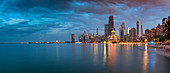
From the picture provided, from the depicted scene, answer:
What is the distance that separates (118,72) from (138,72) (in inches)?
88.1

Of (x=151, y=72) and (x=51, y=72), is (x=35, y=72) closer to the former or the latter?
(x=51, y=72)

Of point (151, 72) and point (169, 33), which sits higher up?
point (169, 33)

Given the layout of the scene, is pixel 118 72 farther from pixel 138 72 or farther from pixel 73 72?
pixel 73 72

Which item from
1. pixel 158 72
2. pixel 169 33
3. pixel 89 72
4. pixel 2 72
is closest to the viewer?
pixel 158 72

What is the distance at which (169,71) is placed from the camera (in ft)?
52.5

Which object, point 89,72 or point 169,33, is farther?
point 169,33

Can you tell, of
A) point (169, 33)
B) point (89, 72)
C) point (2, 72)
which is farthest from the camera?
point (169, 33)

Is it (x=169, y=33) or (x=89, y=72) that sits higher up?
(x=169, y=33)

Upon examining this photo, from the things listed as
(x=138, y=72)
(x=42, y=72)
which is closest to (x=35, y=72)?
(x=42, y=72)

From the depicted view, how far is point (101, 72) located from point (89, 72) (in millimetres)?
1452

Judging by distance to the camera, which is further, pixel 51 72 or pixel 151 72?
pixel 51 72

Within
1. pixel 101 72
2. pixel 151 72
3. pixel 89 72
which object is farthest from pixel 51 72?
pixel 151 72

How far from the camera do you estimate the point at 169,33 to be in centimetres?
6262

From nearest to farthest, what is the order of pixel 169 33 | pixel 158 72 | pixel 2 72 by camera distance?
pixel 158 72 → pixel 2 72 → pixel 169 33
